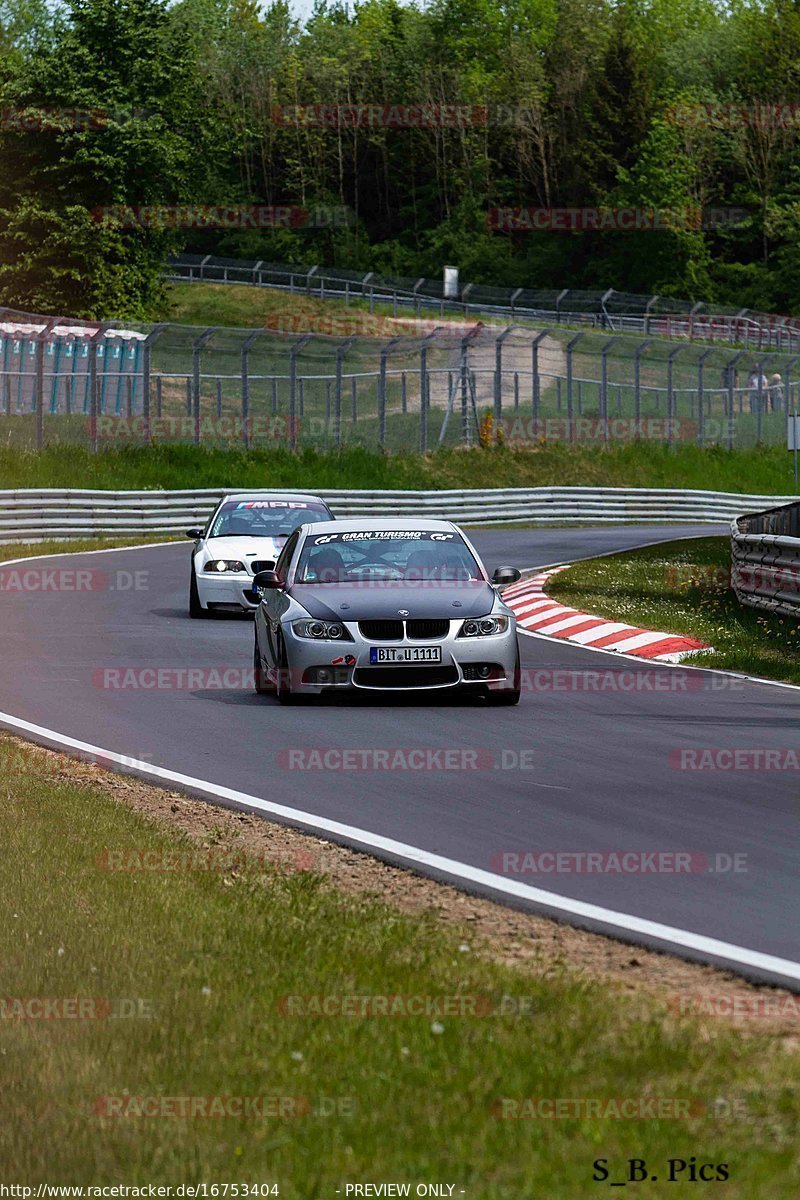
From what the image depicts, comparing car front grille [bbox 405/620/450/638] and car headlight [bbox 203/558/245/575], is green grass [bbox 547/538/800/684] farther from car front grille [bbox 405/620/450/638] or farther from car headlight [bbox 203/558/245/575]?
car headlight [bbox 203/558/245/575]

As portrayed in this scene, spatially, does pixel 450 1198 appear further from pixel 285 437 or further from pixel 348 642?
pixel 285 437

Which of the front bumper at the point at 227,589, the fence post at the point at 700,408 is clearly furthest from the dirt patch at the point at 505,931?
the fence post at the point at 700,408

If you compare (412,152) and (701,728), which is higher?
(412,152)

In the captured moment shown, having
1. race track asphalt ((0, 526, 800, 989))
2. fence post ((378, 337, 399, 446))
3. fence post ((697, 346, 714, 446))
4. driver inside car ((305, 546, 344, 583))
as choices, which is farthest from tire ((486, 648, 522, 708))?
fence post ((697, 346, 714, 446))

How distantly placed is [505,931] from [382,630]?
292 inches

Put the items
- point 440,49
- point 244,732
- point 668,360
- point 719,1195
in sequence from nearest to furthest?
point 719,1195
point 244,732
point 668,360
point 440,49

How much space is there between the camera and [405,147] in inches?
4958

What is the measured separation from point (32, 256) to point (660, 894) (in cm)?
7466

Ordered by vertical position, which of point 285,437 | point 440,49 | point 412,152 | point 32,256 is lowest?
point 285,437

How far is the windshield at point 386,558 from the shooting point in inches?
601

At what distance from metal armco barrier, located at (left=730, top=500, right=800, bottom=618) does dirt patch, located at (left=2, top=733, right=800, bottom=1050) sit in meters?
11.3


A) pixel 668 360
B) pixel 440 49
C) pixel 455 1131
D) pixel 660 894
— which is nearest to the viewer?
pixel 455 1131

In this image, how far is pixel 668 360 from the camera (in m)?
53.9

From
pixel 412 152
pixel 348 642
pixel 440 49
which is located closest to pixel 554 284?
pixel 412 152
